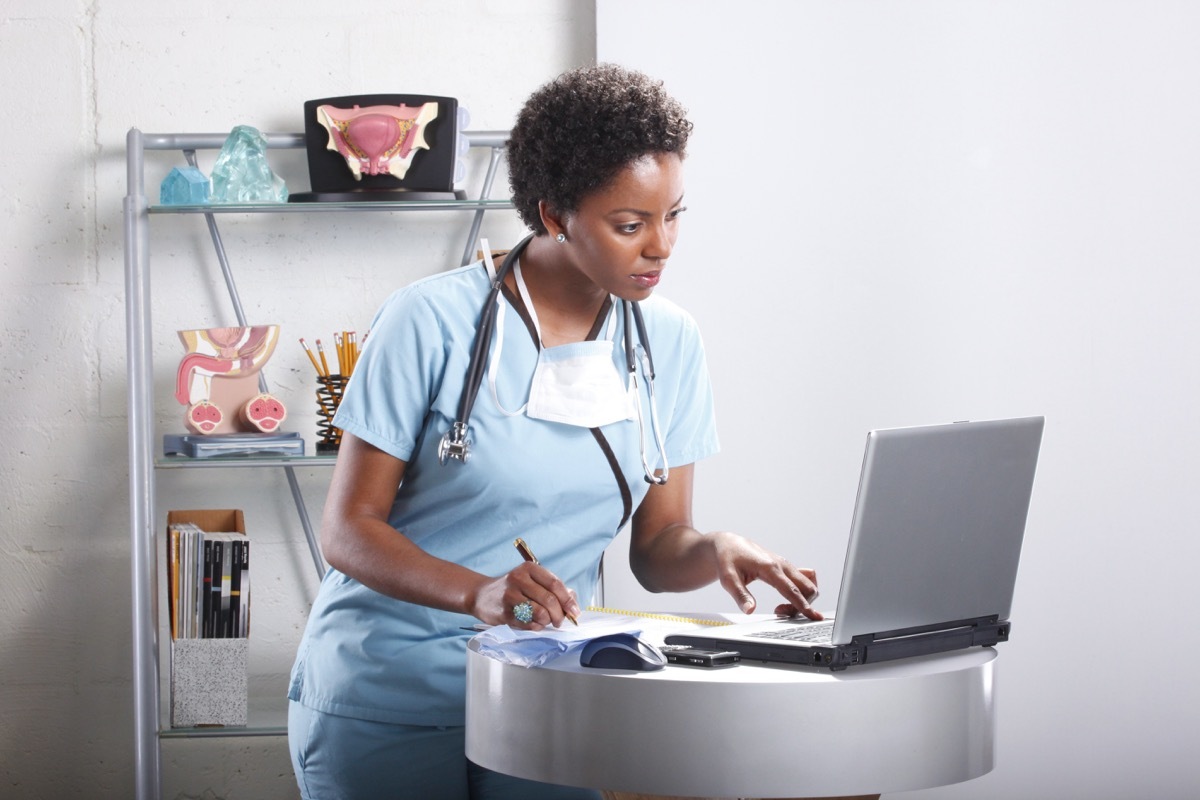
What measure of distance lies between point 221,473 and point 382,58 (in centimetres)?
95

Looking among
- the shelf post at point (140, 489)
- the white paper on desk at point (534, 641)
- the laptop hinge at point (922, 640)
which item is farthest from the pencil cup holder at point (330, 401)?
the laptop hinge at point (922, 640)

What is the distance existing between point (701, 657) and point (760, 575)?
30 cm

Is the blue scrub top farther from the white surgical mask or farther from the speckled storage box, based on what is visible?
the speckled storage box

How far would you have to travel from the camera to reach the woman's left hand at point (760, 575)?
1.38 m

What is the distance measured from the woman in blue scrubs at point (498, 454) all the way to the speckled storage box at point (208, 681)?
3.36ft

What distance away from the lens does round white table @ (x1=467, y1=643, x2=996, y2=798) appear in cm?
106

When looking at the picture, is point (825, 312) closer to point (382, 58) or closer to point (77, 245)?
point (382, 58)

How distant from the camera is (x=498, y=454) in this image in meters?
1.50

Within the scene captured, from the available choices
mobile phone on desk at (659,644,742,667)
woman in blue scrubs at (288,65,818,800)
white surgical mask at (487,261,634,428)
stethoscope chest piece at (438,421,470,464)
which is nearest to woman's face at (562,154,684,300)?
woman in blue scrubs at (288,65,818,800)

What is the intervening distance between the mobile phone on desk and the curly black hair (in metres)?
0.55

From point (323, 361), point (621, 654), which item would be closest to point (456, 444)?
point (621, 654)

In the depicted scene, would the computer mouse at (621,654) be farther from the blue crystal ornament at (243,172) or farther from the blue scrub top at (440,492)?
the blue crystal ornament at (243,172)

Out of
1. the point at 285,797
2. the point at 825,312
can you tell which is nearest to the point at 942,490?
the point at 825,312

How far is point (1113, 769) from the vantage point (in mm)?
2836
